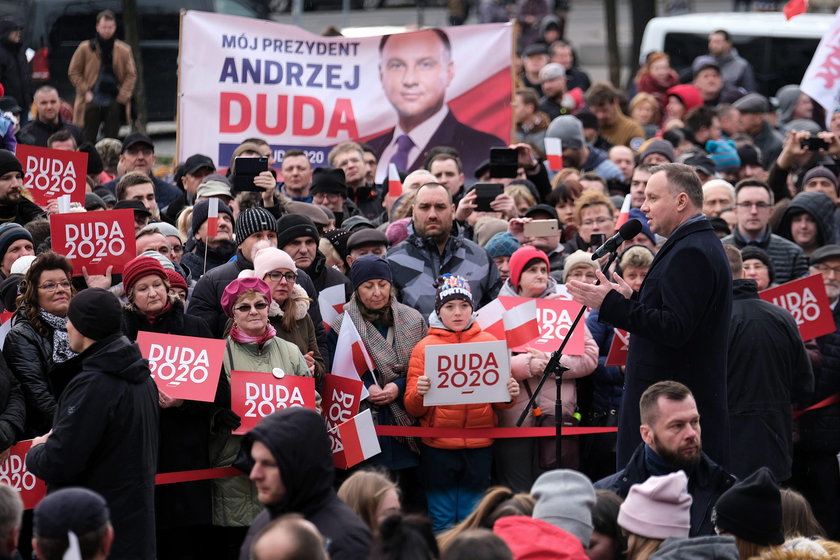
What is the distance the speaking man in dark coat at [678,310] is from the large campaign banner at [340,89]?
632 cm

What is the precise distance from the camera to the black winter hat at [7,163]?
30.3 ft

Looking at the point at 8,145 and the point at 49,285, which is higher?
the point at 8,145

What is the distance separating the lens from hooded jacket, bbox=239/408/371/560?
5.14 meters

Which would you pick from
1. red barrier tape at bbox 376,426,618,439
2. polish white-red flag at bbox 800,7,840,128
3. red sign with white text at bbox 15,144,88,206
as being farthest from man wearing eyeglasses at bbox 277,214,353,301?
polish white-red flag at bbox 800,7,840,128

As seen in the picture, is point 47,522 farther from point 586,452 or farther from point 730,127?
point 730,127

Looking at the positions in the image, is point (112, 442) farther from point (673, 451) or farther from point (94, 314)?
point (673, 451)

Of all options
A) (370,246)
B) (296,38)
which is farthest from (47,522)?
(296,38)

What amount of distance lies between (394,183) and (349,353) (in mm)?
3958

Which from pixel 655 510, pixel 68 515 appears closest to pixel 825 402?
pixel 655 510

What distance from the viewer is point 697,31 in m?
21.9

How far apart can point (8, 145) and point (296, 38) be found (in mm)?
3339

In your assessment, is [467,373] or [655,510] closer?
[655,510]

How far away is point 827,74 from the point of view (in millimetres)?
13664

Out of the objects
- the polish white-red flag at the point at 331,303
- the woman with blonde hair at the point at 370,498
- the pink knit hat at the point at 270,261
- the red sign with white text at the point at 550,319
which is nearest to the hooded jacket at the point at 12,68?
the polish white-red flag at the point at 331,303
